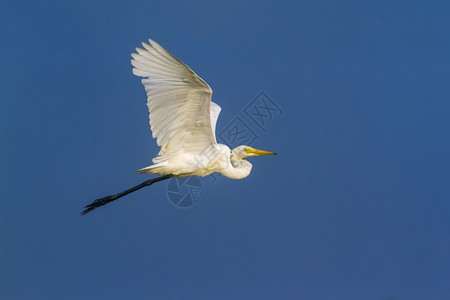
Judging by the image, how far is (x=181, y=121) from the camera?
21.4 ft

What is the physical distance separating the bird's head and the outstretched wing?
703 mm

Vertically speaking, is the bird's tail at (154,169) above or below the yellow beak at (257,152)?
below

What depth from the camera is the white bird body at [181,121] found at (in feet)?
19.3

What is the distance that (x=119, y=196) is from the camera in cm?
A: 738

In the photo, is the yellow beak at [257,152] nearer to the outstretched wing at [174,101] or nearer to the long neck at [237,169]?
the long neck at [237,169]

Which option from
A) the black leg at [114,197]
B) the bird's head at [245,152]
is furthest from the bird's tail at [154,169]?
the bird's head at [245,152]

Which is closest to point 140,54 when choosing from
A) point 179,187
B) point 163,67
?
point 163,67

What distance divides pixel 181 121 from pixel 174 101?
372mm

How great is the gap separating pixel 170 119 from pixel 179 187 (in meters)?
1.51

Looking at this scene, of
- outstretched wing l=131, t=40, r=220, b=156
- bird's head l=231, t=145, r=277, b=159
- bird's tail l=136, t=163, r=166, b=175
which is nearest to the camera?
outstretched wing l=131, t=40, r=220, b=156

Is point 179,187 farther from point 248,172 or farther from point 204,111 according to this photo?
point 204,111

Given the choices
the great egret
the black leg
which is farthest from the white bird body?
the black leg

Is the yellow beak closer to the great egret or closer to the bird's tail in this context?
the great egret

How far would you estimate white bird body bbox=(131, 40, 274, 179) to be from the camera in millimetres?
5891
